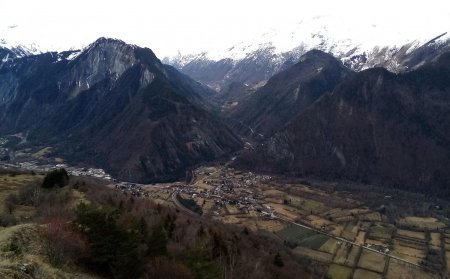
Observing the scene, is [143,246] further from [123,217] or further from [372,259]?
[372,259]

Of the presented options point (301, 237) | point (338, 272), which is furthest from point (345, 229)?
point (338, 272)

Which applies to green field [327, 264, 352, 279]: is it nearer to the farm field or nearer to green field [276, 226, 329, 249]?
the farm field

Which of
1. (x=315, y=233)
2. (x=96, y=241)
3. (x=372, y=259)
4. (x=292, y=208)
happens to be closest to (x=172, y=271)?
(x=96, y=241)

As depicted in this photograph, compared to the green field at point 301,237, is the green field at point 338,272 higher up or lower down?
lower down

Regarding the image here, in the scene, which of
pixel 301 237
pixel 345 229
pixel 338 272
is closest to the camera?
pixel 338 272

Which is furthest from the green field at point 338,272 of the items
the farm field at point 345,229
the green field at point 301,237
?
the green field at point 301,237

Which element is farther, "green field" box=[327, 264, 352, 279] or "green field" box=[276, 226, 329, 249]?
"green field" box=[276, 226, 329, 249]

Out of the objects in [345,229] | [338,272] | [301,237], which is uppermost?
[345,229]

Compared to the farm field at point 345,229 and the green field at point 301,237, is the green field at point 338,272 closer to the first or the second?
the farm field at point 345,229

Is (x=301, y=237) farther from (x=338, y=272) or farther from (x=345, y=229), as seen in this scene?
(x=338, y=272)

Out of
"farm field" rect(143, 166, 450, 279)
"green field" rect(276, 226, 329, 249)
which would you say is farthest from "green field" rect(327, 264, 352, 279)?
"green field" rect(276, 226, 329, 249)

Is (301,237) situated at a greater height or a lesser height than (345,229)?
lesser
